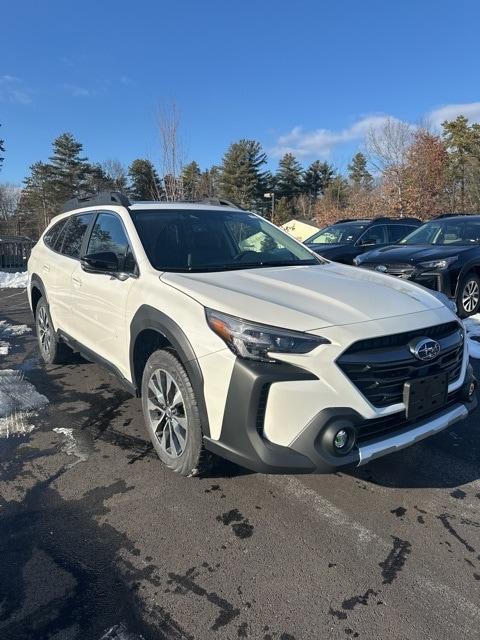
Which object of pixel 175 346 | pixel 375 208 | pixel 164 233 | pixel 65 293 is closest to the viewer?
pixel 175 346

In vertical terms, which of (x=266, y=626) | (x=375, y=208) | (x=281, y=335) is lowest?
(x=266, y=626)

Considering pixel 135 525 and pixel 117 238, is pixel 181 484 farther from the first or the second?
pixel 117 238

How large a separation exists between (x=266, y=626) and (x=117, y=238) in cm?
287

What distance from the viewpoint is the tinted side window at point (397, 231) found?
1094 centimetres

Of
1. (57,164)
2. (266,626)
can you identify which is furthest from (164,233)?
(57,164)

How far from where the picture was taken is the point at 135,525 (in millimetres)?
2521

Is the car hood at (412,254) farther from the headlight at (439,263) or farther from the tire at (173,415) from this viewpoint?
the tire at (173,415)

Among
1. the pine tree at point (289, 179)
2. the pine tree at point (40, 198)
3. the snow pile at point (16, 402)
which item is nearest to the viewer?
the snow pile at point (16, 402)

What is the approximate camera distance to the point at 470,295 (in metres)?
7.03

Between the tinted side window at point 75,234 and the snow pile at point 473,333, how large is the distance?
4139 millimetres

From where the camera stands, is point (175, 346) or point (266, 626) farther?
point (175, 346)

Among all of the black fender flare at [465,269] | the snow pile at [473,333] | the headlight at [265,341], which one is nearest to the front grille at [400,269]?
the black fender flare at [465,269]

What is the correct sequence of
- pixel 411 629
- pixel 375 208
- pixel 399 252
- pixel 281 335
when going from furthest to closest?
pixel 375 208, pixel 399 252, pixel 281 335, pixel 411 629

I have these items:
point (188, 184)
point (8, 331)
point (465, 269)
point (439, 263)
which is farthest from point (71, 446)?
point (188, 184)
